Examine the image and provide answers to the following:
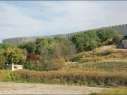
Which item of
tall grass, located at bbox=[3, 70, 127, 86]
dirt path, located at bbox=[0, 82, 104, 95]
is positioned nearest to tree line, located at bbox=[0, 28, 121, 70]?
tall grass, located at bbox=[3, 70, 127, 86]

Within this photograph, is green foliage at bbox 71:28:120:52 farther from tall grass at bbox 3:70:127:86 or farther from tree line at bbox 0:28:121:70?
tall grass at bbox 3:70:127:86

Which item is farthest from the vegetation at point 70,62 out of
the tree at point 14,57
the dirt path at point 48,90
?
the dirt path at point 48,90

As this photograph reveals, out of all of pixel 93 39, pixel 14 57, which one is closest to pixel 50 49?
pixel 14 57

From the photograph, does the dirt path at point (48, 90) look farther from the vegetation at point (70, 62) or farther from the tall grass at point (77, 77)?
the vegetation at point (70, 62)

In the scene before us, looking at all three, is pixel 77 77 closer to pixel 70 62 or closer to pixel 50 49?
pixel 70 62

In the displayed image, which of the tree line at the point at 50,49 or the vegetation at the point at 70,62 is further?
the tree line at the point at 50,49

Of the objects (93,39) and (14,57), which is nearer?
(14,57)

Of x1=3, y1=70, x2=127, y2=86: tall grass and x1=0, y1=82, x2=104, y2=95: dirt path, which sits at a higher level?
x1=3, y1=70, x2=127, y2=86: tall grass

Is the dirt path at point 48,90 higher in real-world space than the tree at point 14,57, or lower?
lower

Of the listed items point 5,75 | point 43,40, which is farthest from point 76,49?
point 5,75

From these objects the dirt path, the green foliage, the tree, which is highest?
the green foliage

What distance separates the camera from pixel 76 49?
92.5 m

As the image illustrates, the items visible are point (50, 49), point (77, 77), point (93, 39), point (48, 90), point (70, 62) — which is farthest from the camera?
point (93, 39)

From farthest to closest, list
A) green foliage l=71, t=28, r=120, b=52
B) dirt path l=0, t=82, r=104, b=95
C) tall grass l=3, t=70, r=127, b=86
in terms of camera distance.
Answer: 1. green foliage l=71, t=28, r=120, b=52
2. tall grass l=3, t=70, r=127, b=86
3. dirt path l=0, t=82, r=104, b=95
